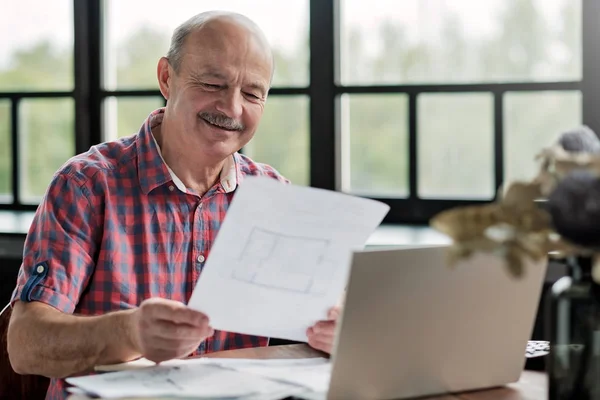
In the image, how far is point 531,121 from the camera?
323 centimetres

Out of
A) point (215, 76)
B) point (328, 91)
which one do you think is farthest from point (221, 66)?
point (328, 91)

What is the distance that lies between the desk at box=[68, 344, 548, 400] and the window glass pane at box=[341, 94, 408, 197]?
6.19 feet

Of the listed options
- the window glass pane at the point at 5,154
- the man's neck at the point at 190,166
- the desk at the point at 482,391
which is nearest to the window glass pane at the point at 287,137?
the window glass pane at the point at 5,154

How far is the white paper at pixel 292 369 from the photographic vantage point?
1275mm

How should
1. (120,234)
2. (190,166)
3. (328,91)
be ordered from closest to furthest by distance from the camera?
(120,234) < (190,166) < (328,91)

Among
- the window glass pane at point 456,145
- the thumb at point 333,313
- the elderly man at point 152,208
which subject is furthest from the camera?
the window glass pane at point 456,145

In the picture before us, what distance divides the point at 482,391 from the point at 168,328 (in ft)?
1.58

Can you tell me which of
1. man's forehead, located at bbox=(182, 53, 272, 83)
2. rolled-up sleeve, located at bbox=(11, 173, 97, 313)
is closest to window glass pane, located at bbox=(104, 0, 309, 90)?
man's forehead, located at bbox=(182, 53, 272, 83)

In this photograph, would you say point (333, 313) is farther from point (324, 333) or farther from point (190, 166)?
point (190, 166)

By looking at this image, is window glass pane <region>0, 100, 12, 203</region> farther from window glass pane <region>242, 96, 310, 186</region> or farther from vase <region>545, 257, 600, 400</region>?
vase <region>545, 257, 600, 400</region>

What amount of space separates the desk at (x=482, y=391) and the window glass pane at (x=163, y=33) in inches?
74.8

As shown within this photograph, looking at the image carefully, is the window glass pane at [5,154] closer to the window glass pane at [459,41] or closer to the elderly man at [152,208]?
the window glass pane at [459,41]

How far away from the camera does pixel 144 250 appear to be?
1.78 meters

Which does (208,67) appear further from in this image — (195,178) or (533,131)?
(533,131)
